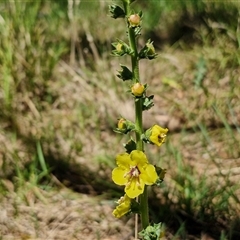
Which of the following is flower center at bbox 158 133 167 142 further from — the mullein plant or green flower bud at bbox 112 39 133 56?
green flower bud at bbox 112 39 133 56

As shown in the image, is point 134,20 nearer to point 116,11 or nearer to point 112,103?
point 116,11

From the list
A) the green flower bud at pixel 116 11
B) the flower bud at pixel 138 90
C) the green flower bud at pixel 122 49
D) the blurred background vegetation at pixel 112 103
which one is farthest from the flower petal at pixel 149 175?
the blurred background vegetation at pixel 112 103

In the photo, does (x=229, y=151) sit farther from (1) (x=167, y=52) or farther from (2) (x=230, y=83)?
(1) (x=167, y=52)

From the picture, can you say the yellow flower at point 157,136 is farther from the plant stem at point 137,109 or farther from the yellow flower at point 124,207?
the yellow flower at point 124,207

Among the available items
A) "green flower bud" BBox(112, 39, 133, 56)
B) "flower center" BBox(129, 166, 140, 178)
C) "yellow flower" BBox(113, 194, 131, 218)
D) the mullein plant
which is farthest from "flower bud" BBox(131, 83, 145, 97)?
"yellow flower" BBox(113, 194, 131, 218)

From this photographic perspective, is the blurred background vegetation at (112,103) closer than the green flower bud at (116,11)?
No
